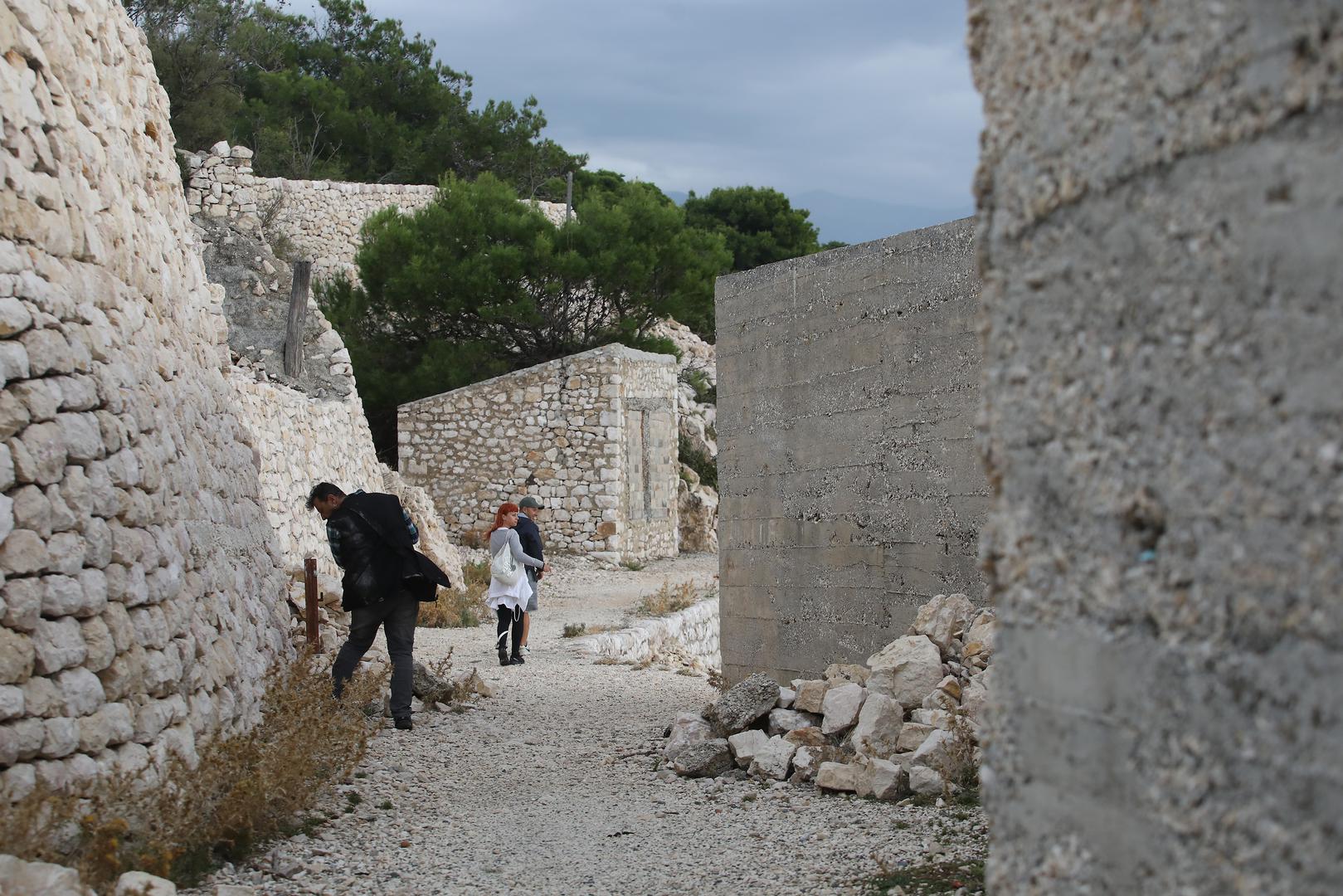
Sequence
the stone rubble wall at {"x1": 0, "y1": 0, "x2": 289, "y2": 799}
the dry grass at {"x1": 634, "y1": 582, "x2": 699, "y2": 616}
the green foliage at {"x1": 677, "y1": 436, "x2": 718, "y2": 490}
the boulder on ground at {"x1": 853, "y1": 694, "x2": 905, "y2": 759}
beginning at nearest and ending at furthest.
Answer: the stone rubble wall at {"x1": 0, "y1": 0, "x2": 289, "y2": 799}
the boulder on ground at {"x1": 853, "y1": 694, "x2": 905, "y2": 759}
the dry grass at {"x1": 634, "y1": 582, "x2": 699, "y2": 616}
the green foliage at {"x1": 677, "y1": 436, "x2": 718, "y2": 490}

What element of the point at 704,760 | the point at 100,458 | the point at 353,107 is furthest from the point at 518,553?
the point at 353,107

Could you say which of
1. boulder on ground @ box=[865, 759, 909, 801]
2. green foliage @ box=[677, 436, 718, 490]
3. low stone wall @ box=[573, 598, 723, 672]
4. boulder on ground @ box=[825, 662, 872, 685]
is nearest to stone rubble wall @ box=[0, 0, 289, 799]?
boulder on ground @ box=[865, 759, 909, 801]

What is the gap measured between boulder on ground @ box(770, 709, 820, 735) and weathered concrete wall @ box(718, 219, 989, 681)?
81cm

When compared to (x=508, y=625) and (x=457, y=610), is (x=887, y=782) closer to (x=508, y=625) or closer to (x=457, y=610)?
(x=508, y=625)

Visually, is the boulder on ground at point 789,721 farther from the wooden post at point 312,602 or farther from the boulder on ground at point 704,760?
the wooden post at point 312,602

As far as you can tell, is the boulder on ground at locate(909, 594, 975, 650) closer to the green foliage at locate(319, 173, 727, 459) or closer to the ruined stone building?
the ruined stone building

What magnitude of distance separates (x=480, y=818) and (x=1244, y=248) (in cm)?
501

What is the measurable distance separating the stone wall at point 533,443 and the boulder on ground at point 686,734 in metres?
14.0

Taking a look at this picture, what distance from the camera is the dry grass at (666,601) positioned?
49.8ft

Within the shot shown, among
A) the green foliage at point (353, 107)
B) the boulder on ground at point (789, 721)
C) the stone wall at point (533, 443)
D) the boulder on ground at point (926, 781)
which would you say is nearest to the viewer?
the boulder on ground at point (926, 781)

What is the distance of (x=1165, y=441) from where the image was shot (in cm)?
172

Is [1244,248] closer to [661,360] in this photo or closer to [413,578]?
[413,578]

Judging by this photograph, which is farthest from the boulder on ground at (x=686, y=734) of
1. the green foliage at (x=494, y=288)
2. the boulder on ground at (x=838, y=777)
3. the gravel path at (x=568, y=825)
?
the green foliage at (x=494, y=288)

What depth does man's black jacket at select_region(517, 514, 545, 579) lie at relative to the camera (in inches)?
432
